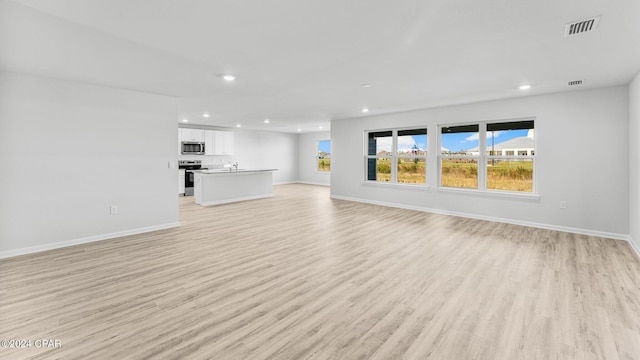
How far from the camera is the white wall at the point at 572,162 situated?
4.59 meters

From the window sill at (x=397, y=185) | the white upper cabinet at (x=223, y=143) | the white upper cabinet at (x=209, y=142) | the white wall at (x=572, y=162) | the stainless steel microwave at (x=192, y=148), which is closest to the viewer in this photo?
the white wall at (x=572, y=162)

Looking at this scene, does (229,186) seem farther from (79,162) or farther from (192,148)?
(79,162)

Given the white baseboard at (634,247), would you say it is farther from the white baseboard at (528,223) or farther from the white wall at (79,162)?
the white wall at (79,162)

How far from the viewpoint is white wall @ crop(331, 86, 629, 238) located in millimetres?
4594

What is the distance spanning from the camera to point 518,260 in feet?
11.8

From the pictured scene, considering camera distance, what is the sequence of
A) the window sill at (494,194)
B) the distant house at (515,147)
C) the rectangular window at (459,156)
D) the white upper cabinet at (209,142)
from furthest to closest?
the white upper cabinet at (209,142)
the rectangular window at (459,156)
the distant house at (515,147)
the window sill at (494,194)

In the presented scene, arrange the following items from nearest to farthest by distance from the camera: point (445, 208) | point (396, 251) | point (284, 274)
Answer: point (284, 274) → point (396, 251) → point (445, 208)

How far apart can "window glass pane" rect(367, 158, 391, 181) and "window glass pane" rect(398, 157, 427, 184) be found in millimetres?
371

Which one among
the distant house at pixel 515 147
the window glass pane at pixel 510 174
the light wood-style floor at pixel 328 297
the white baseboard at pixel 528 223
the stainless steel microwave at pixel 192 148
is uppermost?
the stainless steel microwave at pixel 192 148

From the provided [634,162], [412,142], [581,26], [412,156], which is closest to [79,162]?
[581,26]

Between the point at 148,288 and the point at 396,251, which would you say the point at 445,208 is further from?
the point at 148,288

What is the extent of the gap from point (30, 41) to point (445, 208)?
23.0 feet

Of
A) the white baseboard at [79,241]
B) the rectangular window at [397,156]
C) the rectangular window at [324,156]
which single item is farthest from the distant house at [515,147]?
the rectangular window at [324,156]

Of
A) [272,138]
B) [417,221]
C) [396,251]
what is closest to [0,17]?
[396,251]
